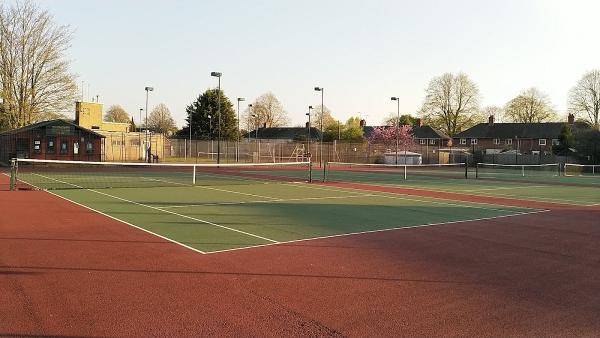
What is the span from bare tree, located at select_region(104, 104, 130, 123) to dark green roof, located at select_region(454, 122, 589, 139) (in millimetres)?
81606

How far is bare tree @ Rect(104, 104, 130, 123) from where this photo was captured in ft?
420

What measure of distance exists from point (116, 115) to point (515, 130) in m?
93.0

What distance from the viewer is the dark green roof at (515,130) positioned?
87750mm

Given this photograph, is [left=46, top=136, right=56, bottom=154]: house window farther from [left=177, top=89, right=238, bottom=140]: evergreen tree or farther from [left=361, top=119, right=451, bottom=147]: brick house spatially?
[left=361, top=119, right=451, bottom=147]: brick house

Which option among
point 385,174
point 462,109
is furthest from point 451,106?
point 385,174

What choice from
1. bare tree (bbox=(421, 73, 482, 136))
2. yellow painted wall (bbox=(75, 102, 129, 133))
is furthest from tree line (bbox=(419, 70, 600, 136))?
yellow painted wall (bbox=(75, 102, 129, 133))

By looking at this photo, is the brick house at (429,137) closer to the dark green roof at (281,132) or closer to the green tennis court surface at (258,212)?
the dark green roof at (281,132)

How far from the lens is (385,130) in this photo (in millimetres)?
88938

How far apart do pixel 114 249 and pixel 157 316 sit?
385cm

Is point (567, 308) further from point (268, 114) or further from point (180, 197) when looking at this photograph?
point (268, 114)

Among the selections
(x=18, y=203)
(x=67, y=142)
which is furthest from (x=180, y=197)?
(x=67, y=142)

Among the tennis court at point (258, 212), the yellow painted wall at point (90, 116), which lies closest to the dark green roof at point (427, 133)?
the yellow painted wall at point (90, 116)

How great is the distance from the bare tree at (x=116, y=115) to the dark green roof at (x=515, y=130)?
268ft

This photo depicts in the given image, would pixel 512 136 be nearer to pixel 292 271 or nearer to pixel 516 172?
pixel 516 172
